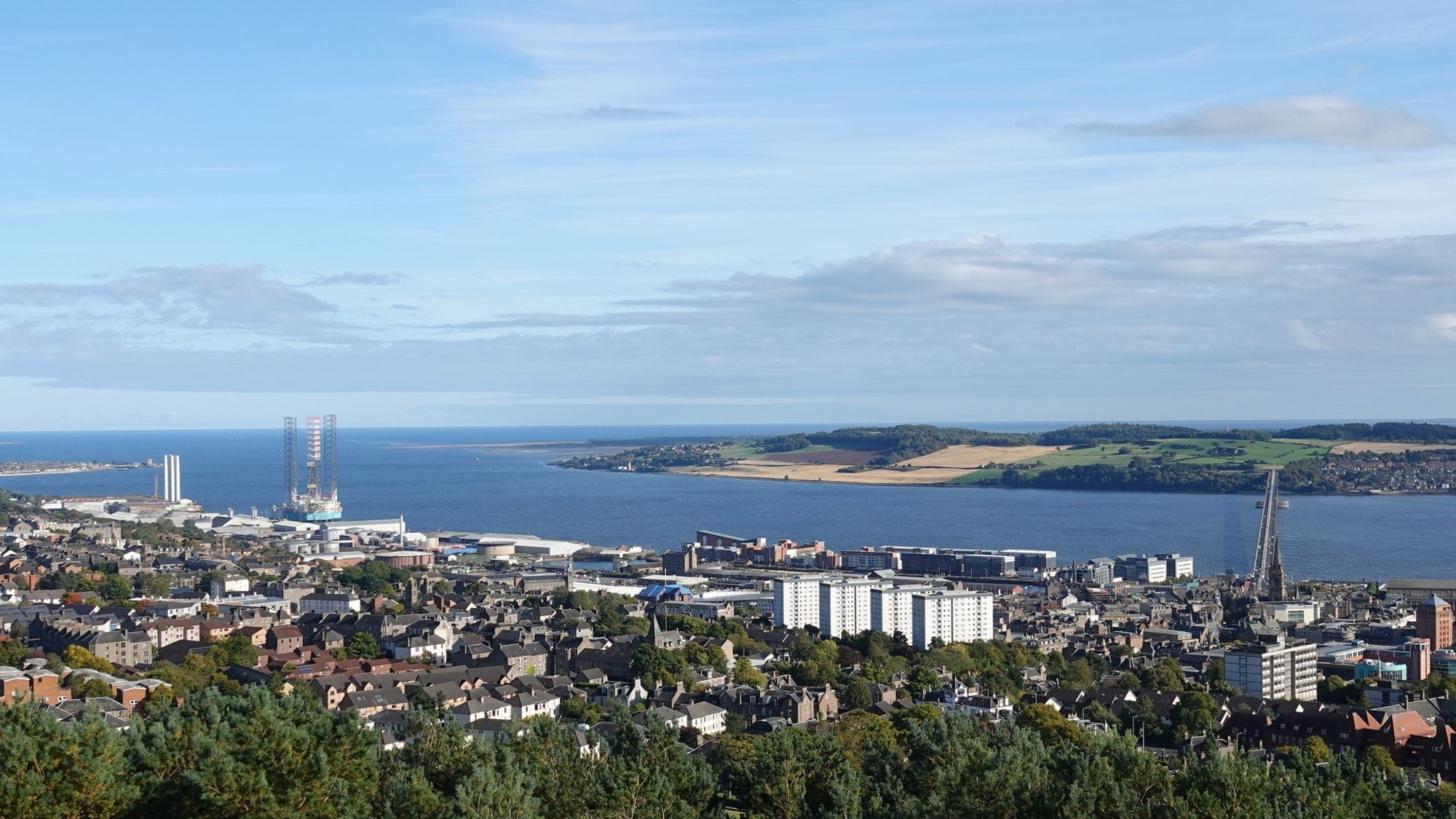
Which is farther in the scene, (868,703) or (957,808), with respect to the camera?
(868,703)

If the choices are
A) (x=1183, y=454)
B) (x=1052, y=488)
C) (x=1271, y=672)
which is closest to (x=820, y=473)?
(x=1052, y=488)

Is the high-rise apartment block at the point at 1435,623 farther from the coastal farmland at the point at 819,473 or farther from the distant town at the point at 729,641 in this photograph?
the coastal farmland at the point at 819,473

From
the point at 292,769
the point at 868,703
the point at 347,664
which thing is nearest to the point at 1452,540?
the point at 868,703

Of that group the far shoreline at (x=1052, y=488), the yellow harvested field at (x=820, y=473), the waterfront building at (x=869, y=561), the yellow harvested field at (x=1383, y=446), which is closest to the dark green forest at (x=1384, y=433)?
the yellow harvested field at (x=1383, y=446)

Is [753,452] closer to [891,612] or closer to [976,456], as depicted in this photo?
[976,456]

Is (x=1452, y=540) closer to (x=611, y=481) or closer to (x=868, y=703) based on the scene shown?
(x=868, y=703)

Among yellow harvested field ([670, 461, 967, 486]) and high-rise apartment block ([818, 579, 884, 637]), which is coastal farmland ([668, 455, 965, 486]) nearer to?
yellow harvested field ([670, 461, 967, 486])
